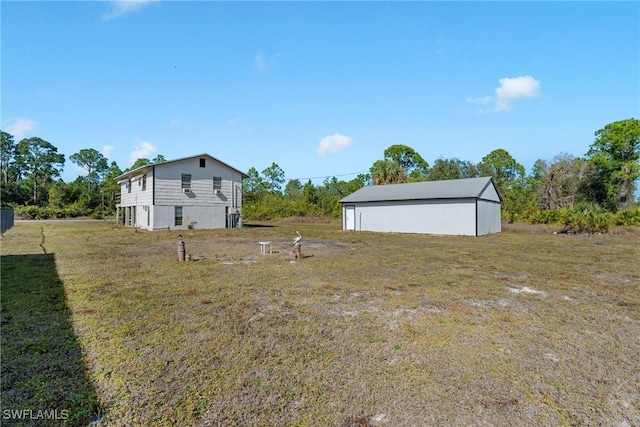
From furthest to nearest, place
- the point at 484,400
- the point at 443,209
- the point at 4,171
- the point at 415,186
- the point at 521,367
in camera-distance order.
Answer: the point at 4,171 < the point at 415,186 < the point at 443,209 < the point at 521,367 < the point at 484,400

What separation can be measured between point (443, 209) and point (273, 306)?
18.1 m

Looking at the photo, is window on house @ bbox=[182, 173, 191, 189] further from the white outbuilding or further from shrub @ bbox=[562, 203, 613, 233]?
shrub @ bbox=[562, 203, 613, 233]

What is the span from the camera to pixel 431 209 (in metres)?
21.4

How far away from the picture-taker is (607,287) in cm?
665

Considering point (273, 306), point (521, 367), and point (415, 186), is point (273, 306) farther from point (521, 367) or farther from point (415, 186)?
point (415, 186)

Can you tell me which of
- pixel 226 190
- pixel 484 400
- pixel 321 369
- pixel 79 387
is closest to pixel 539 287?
pixel 484 400

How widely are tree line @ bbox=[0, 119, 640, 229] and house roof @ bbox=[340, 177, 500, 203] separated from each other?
20.8 feet

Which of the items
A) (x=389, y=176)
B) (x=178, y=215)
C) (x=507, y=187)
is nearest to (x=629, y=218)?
(x=389, y=176)

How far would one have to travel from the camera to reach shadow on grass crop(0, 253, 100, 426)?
2436 mm

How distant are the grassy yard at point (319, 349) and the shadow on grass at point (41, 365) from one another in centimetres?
2

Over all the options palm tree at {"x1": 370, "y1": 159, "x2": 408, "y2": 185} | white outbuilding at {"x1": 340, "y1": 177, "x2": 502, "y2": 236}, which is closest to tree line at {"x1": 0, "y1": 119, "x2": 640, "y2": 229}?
palm tree at {"x1": 370, "y1": 159, "x2": 408, "y2": 185}

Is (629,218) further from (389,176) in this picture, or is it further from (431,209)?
(389,176)

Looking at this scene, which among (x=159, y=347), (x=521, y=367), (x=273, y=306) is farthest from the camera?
(x=273, y=306)

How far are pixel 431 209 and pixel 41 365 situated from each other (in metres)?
20.9
